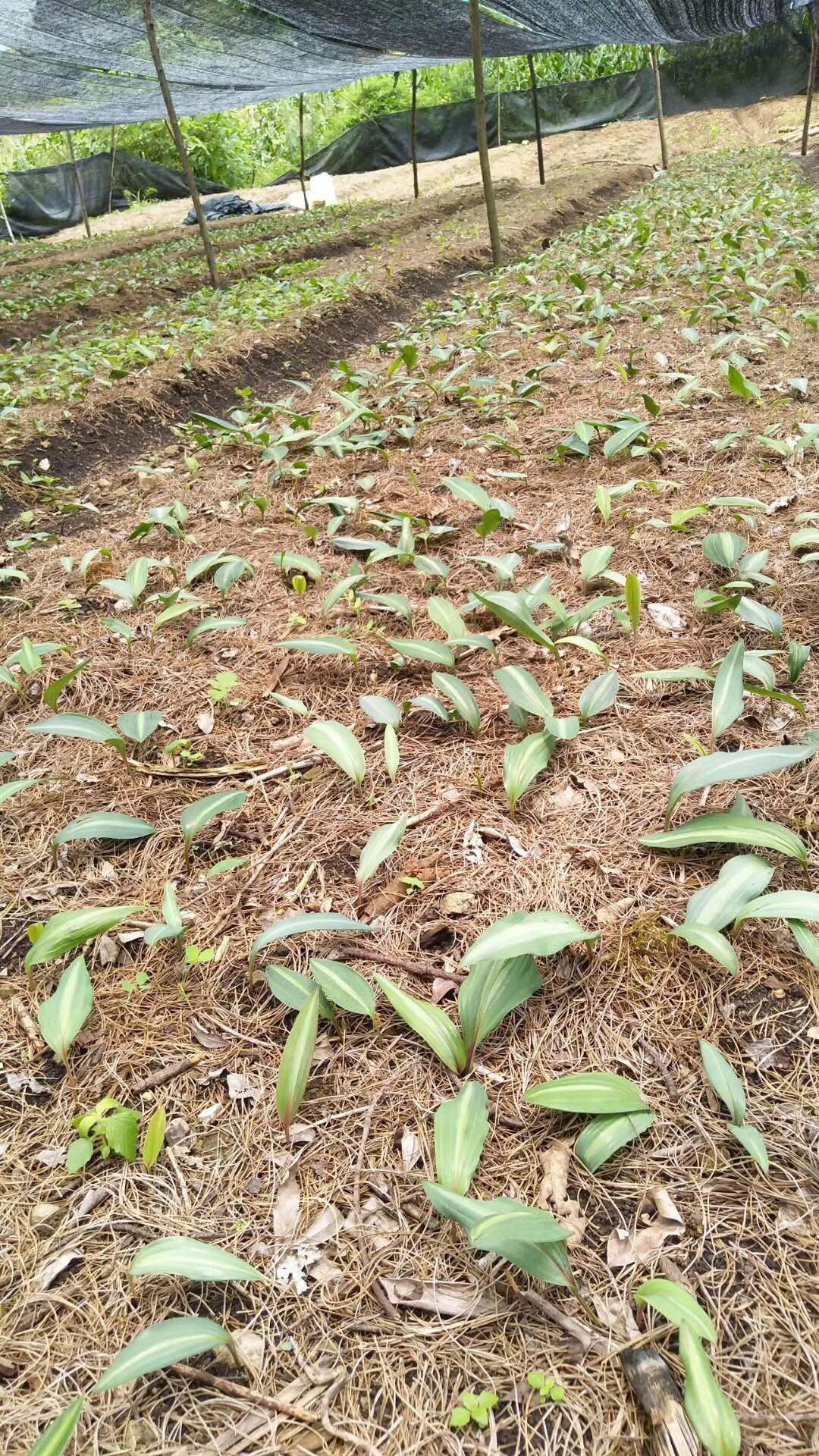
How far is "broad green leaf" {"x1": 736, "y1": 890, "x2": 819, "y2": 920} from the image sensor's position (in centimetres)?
116

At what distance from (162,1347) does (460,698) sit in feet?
4.05

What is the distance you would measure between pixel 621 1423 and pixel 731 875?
738 mm

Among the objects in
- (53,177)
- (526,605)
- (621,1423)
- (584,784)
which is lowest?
(621,1423)

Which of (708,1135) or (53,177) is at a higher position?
(53,177)

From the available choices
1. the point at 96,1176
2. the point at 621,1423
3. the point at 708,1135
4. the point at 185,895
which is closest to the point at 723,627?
the point at 708,1135

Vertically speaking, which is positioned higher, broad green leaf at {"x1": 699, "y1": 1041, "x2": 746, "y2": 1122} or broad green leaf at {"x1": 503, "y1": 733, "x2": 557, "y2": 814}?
broad green leaf at {"x1": 503, "y1": 733, "x2": 557, "y2": 814}

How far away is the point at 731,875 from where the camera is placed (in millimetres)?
1277

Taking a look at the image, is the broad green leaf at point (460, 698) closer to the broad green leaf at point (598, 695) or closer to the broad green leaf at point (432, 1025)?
the broad green leaf at point (598, 695)

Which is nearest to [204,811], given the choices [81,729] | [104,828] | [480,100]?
[104,828]

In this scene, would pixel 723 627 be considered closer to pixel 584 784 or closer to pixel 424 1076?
pixel 584 784

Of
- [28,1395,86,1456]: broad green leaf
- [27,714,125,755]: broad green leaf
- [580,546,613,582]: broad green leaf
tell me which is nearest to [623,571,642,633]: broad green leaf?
[580,546,613,582]: broad green leaf

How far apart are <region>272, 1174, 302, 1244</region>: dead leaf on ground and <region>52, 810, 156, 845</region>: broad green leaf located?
75 centimetres

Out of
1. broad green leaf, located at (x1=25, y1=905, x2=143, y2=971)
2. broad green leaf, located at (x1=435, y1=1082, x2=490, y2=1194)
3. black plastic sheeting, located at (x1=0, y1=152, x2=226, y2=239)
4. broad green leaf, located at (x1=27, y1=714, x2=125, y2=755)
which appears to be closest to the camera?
broad green leaf, located at (x1=435, y1=1082, x2=490, y2=1194)

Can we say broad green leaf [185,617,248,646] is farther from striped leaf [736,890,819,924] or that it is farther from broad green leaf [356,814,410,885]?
striped leaf [736,890,819,924]
